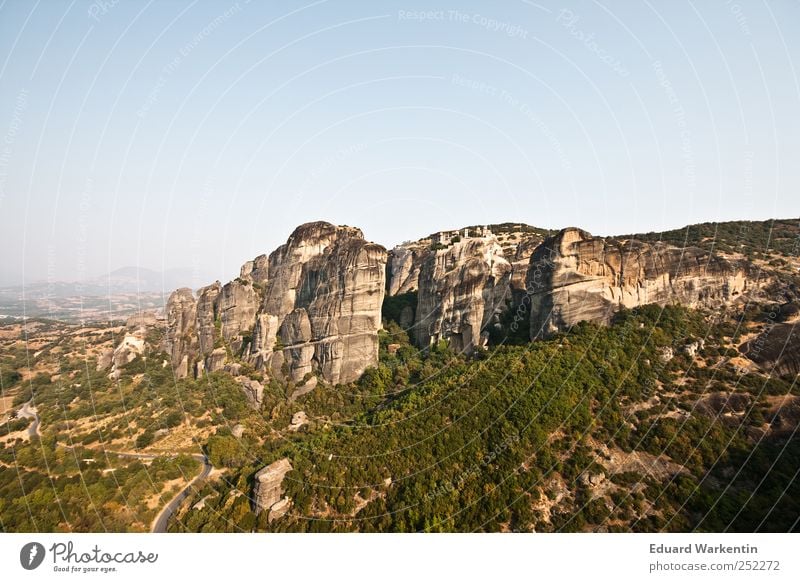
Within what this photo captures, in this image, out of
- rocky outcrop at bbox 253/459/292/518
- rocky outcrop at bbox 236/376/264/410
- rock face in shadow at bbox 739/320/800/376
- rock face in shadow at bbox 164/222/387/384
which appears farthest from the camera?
rock face in shadow at bbox 164/222/387/384

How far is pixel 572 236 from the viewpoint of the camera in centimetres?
3123

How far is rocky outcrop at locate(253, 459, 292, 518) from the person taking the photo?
24438 mm

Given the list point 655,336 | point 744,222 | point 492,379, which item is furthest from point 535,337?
point 744,222

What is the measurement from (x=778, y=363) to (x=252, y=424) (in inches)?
1646

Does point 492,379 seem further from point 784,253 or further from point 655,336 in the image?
point 784,253

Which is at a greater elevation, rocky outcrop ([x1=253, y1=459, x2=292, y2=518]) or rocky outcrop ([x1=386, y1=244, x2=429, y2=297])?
rocky outcrop ([x1=386, y1=244, x2=429, y2=297])

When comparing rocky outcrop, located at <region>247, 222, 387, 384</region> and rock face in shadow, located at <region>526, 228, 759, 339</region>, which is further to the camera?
rocky outcrop, located at <region>247, 222, 387, 384</region>

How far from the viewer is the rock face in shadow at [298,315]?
39.4m
